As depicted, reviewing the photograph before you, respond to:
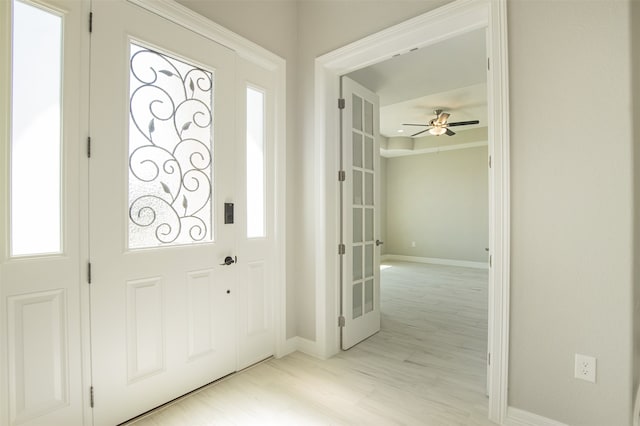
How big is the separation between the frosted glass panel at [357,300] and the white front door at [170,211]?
0.88 metres

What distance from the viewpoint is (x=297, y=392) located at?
2.14m

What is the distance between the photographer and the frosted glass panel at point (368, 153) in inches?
124

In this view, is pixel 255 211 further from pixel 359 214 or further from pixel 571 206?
pixel 571 206

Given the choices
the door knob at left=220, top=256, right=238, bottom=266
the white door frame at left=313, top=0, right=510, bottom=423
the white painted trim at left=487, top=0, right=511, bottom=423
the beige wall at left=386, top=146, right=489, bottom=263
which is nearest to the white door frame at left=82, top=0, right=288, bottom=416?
the white door frame at left=313, top=0, right=510, bottom=423

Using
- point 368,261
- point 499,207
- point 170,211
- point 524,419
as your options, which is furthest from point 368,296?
point 170,211

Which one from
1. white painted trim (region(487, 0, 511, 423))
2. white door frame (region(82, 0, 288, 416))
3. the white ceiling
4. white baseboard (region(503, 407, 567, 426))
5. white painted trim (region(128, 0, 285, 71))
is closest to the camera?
white baseboard (region(503, 407, 567, 426))

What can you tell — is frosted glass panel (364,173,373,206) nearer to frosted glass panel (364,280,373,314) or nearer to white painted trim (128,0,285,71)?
frosted glass panel (364,280,373,314)

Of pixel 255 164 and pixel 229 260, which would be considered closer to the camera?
pixel 229 260

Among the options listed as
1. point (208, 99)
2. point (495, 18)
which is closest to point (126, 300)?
point (208, 99)

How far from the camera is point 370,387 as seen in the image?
222cm

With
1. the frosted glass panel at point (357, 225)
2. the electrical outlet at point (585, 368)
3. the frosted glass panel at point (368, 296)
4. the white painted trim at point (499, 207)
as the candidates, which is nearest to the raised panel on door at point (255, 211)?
the frosted glass panel at point (357, 225)

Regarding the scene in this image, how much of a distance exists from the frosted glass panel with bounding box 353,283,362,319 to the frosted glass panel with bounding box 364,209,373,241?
0.49 m

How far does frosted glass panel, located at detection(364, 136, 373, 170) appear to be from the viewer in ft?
10.3

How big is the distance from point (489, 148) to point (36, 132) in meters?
2.47
